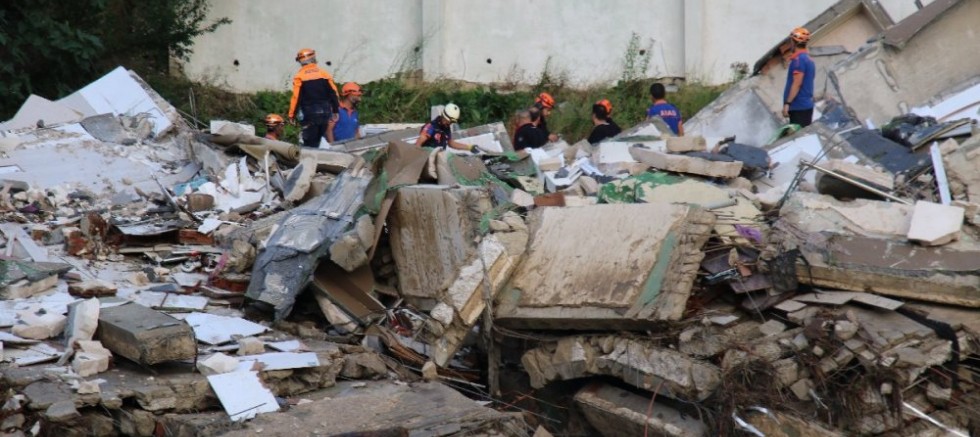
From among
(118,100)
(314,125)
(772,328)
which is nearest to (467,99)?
(314,125)

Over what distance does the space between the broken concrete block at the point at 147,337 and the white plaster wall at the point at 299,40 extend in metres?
9.00

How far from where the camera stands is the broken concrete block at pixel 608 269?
6.15m

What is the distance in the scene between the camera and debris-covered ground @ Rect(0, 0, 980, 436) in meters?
5.60

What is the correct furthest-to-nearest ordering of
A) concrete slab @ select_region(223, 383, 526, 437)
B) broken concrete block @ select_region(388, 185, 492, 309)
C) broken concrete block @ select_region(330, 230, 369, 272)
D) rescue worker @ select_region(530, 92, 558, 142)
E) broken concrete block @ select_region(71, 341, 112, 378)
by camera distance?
rescue worker @ select_region(530, 92, 558, 142) → broken concrete block @ select_region(388, 185, 492, 309) → broken concrete block @ select_region(330, 230, 369, 272) → broken concrete block @ select_region(71, 341, 112, 378) → concrete slab @ select_region(223, 383, 526, 437)

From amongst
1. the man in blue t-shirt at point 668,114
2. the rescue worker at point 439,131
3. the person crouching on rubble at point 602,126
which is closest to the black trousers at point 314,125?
the rescue worker at point 439,131

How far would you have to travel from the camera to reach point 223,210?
8.66 meters

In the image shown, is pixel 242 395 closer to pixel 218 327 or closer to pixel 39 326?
pixel 218 327

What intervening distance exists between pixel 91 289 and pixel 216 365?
1448 millimetres

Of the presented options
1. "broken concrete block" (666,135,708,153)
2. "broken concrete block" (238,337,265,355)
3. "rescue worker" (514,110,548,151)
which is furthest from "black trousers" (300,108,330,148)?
"broken concrete block" (238,337,265,355)

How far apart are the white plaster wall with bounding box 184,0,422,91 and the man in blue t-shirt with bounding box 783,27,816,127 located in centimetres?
596

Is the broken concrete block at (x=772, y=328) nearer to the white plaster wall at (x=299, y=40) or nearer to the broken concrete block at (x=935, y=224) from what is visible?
the broken concrete block at (x=935, y=224)

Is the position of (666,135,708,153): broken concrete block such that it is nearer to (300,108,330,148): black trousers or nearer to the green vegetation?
(300,108,330,148): black trousers

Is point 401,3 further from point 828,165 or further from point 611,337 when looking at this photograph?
point 611,337

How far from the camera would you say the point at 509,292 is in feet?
21.5
